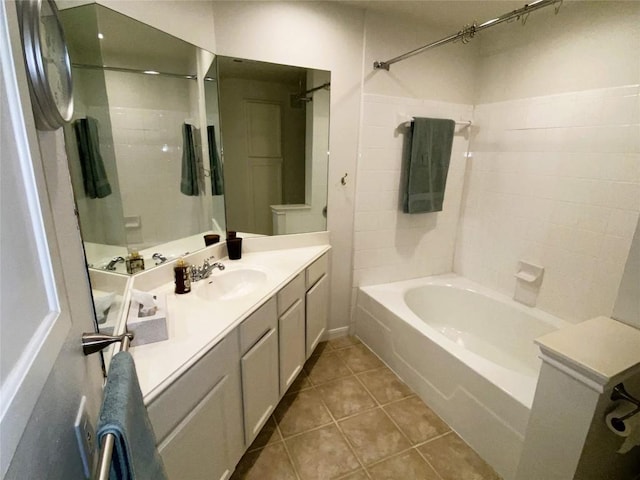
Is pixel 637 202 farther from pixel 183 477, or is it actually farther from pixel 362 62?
pixel 183 477

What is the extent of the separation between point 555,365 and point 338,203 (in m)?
1.56

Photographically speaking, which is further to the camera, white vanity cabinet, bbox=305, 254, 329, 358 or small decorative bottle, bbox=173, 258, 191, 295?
white vanity cabinet, bbox=305, 254, 329, 358

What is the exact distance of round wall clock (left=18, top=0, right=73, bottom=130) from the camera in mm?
421

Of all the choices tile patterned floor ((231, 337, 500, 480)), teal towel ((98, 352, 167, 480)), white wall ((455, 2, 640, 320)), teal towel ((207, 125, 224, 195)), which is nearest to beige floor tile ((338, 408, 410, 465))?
tile patterned floor ((231, 337, 500, 480))

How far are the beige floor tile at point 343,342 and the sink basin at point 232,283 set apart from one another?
1.03 meters

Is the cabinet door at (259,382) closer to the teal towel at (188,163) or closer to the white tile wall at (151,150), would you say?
the white tile wall at (151,150)

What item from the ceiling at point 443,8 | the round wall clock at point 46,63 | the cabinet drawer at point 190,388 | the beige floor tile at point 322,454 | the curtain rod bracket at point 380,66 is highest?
the ceiling at point 443,8

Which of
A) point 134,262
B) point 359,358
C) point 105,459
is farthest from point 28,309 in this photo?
point 359,358

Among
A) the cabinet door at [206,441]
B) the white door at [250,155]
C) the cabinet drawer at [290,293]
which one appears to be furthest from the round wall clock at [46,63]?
the white door at [250,155]

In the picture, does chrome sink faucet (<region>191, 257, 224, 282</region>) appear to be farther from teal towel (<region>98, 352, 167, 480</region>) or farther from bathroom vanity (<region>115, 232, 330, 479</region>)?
teal towel (<region>98, 352, 167, 480</region>)

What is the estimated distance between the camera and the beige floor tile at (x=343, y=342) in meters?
2.52

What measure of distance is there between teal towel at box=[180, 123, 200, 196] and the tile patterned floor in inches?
54.9

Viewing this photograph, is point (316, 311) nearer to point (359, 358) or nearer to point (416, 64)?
point (359, 358)

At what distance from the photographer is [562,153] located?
1973mm
